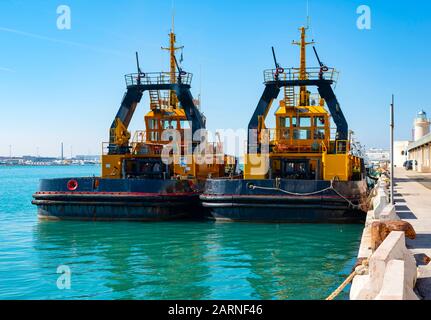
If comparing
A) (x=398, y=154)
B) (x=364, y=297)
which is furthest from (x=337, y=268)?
(x=398, y=154)

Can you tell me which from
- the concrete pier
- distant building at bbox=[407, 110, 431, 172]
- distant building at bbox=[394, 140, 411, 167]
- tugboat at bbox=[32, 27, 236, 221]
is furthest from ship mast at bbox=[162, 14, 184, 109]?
distant building at bbox=[394, 140, 411, 167]

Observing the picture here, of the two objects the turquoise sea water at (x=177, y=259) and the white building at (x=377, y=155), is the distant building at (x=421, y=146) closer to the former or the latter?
the turquoise sea water at (x=177, y=259)

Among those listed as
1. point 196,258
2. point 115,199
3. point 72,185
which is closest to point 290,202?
point 196,258


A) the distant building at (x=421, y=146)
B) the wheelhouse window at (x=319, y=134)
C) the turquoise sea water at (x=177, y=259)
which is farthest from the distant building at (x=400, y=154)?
the turquoise sea water at (x=177, y=259)

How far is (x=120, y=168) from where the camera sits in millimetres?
22953

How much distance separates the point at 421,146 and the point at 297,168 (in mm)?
37514

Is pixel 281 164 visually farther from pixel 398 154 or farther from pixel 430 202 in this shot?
pixel 398 154

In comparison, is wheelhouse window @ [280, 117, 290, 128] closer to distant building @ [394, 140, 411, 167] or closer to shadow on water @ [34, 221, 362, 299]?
shadow on water @ [34, 221, 362, 299]

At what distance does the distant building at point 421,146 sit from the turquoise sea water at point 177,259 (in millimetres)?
32135

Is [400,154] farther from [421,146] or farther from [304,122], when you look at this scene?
[304,122]

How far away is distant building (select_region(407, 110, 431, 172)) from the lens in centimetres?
4905

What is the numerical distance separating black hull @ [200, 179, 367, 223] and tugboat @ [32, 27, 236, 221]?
234 cm

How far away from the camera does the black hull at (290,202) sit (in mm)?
18625

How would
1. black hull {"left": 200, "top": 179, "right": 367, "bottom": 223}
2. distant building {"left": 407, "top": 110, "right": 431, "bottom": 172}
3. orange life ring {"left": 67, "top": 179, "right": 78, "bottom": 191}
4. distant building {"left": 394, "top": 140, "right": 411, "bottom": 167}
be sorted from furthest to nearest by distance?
distant building {"left": 394, "top": 140, "right": 411, "bottom": 167}, distant building {"left": 407, "top": 110, "right": 431, "bottom": 172}, orange life ring {"left": 67, "top": 179, "right": 78, "bottom": 191}, black hull {"left": 200, "top": 179, "right": 367, "bottom": 223}
